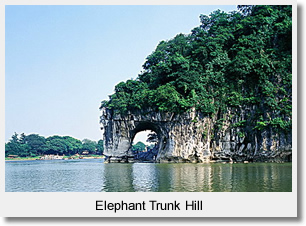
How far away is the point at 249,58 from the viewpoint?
24.3m

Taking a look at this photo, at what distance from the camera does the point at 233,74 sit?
2511 cm

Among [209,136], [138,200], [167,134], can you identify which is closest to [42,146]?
[167,134]

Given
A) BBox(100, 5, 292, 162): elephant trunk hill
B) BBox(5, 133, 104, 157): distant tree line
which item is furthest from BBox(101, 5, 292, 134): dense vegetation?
BBox(5, 133, 104, 157): distant tree line

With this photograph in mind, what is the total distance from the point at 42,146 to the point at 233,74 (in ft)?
122

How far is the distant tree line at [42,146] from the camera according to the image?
4921cm

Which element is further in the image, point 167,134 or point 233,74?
point 167,134

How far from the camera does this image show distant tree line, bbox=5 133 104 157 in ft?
161

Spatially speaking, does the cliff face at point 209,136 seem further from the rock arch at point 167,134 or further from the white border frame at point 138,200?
the white border frame at point 138,200

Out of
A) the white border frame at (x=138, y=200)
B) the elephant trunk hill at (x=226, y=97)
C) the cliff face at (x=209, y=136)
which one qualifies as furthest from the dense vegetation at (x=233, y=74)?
the white border frame at (x=138, y=200)

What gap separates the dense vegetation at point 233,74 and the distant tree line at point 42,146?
2787 cm

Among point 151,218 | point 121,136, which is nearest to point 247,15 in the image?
point 121,136

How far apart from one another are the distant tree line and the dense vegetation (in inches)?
1097

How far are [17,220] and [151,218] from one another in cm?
254

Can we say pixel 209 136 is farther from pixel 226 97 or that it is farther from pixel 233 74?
pixel 233 74
